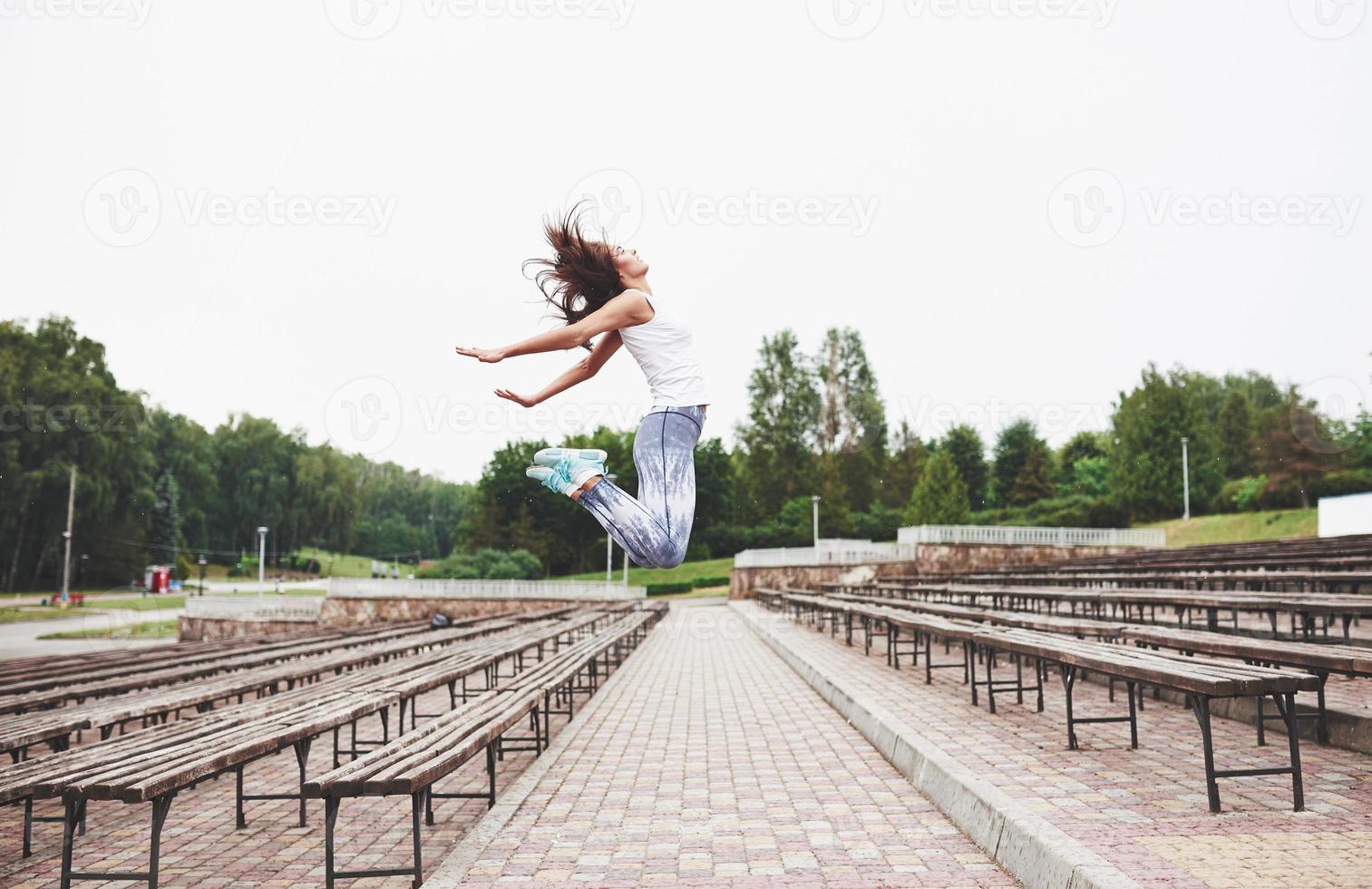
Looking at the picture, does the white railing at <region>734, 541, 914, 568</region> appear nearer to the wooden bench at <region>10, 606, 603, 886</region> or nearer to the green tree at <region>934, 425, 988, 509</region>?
the wooden bench at <region>10, 606, 603, 886</region>

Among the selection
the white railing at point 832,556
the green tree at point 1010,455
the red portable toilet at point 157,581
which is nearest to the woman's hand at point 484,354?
the white railing at point 832,556

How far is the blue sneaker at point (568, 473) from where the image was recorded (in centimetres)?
293

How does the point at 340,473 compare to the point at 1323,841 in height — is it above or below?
Result: above

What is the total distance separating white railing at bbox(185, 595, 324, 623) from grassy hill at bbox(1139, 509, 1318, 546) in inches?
1305

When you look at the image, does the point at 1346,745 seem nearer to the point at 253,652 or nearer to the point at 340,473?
the point at 253,652

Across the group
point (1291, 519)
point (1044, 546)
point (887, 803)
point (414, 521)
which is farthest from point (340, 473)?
point (887, 803)

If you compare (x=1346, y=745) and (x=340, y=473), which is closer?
(x=1346, y=745)

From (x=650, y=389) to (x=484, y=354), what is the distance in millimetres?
610

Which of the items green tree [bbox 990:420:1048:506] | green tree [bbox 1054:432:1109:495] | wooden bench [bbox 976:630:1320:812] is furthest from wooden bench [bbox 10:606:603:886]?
green tree [bbox 1054:432:1109:495]

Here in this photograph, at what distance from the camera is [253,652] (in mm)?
10148

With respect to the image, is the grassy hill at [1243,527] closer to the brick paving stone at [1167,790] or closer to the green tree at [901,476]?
the green tree at [901,476]

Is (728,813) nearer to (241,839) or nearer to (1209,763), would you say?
(1209,763)

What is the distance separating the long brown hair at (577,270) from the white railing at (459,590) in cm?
2852

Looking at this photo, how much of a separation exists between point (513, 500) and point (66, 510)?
84.3ft
